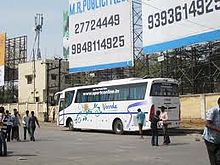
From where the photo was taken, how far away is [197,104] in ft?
117

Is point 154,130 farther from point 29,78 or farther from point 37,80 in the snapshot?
point 29,78

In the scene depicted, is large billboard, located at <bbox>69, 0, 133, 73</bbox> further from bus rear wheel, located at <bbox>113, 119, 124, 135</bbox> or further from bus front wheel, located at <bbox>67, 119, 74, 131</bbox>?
bus rear wheel, located at <bbox>113, 119, 124, 135</bbox>

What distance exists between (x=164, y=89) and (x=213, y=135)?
17850 mm

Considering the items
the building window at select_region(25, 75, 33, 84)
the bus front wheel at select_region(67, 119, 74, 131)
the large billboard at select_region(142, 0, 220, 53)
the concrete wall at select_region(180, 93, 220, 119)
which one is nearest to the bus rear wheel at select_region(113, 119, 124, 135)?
the large billboard at select_region(142, 0, 220, 53)

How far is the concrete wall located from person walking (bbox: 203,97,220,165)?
82.1 ft

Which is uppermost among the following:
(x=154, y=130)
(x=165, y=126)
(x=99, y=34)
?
(x=99, y=34)

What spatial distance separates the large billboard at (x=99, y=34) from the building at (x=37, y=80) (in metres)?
32.1

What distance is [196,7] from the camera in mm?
26078

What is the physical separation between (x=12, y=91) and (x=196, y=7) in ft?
178

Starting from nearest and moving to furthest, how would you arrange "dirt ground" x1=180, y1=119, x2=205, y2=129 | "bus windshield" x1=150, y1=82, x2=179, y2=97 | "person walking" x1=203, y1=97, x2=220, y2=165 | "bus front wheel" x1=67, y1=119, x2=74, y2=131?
"person walking" x1=203, y1=97, x2=220, y2=165 → "bus windshield" x1=150, y1=82, x2=179, y2=97 → "dirt ground" x1=180, y1=119, x2=205, y2=129 → "bus front wheel" x1=67, y1=119, x2=74, y2=131

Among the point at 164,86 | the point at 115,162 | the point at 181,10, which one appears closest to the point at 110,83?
the point at 164,86

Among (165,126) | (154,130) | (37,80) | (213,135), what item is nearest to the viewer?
(213,135)

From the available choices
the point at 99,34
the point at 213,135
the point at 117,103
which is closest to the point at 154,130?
the point at 117,103

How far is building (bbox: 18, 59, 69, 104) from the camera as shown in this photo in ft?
225
